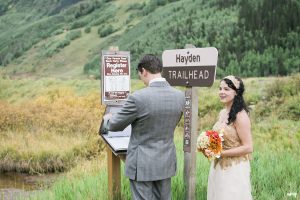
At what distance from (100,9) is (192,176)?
213 feet

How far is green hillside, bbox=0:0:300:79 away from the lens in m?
33.9

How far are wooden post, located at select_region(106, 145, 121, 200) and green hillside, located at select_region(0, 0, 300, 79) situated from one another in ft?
88.5

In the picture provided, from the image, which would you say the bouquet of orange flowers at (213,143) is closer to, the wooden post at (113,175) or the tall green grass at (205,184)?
the wooden post at (113,175)

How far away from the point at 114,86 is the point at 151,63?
1233 mm

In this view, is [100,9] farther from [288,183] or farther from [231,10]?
[288,183]

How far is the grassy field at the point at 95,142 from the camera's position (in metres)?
6.39

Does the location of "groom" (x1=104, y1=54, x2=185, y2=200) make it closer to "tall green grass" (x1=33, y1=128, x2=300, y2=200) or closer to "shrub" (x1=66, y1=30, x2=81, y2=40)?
"tall green grass" (x1=33, y1=128, x2=300, y2=200)

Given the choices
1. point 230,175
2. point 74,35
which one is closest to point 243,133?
point 230,175

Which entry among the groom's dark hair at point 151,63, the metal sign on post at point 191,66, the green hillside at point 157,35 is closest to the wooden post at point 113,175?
the metal sign on post at point 191,66

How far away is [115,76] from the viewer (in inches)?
217

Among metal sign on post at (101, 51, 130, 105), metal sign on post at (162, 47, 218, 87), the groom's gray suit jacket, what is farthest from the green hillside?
the groom's gray suit jacket

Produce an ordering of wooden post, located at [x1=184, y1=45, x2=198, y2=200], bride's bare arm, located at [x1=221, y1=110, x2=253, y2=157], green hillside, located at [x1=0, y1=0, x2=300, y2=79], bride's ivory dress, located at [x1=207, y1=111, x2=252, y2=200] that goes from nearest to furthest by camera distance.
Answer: bride's bare arm, located at [x1=221, y1=110, x2=253, y2=157] < bride's ivory dress, located at [x1=207, y1=111, x2=252, y2=200] < wooden post, located at [x1=184, y1=45, x2=198, y2=200] < green hillside, located at [x1=0, y1=0, x2=300, y2=79]

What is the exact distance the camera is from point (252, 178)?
6605 mm

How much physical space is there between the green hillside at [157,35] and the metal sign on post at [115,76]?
26813mm
